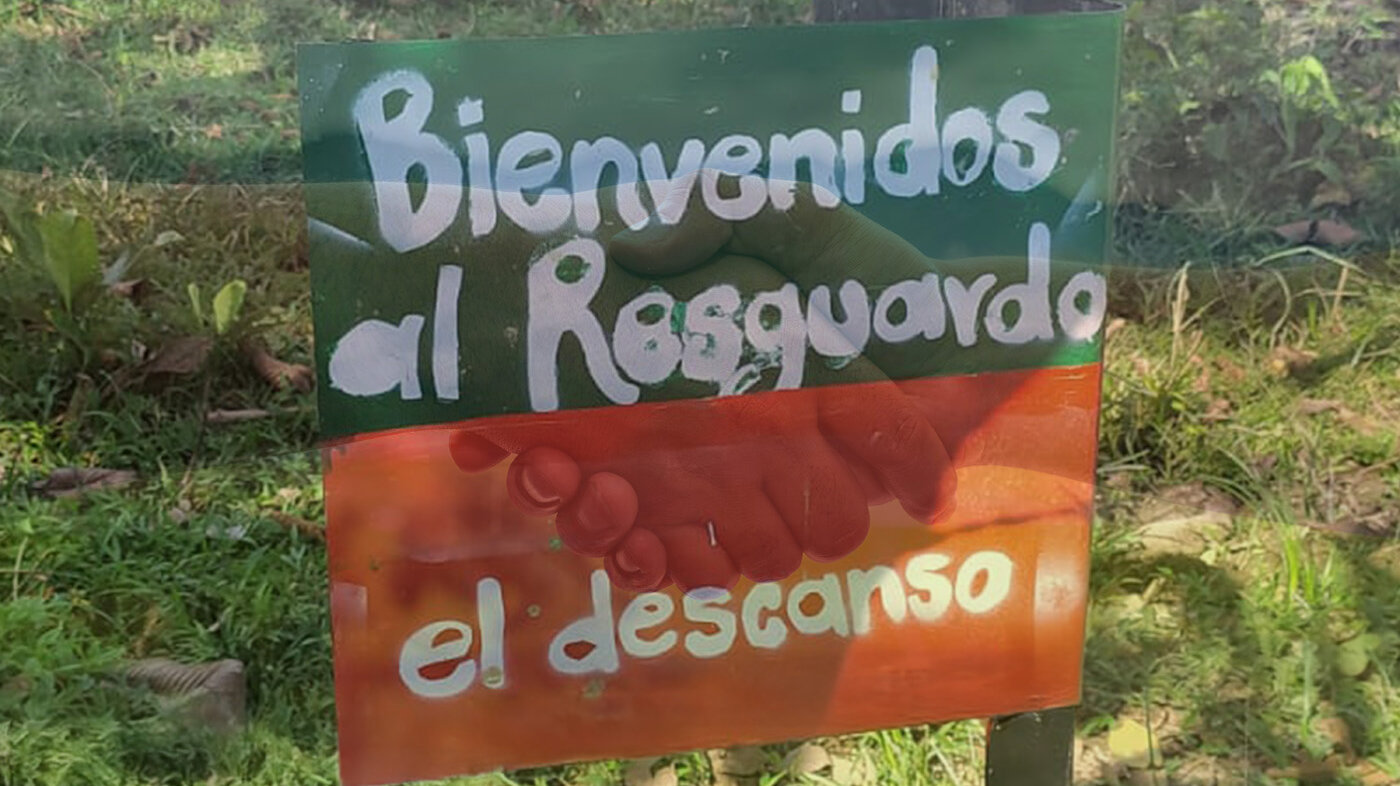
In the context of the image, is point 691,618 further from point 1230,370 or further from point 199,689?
point 1230,370

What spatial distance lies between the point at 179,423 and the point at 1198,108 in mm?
2511

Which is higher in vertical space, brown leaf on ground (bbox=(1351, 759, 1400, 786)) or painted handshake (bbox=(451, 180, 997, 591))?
painted handshake (bbox=(451, 180, 997, 591))

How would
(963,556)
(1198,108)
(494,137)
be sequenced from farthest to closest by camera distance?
1. (1198,108)
2. (963,556)
3. (494,137)

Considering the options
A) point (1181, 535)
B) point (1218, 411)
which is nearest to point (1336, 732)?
point (1181, 535)

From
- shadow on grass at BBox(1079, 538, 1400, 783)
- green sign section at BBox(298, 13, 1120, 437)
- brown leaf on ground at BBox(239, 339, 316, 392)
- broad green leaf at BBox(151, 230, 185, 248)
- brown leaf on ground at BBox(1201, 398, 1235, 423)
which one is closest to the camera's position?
green sign section at BBox(298, 13, 1120, 437)

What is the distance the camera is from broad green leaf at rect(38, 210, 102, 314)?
2.96 meters

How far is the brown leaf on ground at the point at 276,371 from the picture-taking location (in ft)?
10.1

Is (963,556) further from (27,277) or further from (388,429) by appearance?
(27,277)

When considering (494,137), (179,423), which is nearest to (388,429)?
(494,137)

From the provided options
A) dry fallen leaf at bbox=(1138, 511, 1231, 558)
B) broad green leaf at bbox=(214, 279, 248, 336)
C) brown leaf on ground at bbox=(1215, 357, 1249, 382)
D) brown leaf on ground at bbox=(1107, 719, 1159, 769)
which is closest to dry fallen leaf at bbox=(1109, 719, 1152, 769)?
brown leaf on ground at bbox=(1107, 719, 1159, 769)

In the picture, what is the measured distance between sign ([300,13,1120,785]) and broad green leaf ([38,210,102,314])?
1.67m

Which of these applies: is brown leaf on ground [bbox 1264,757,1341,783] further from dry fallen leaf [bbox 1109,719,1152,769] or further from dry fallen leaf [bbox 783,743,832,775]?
dry fallen leaf [bbox 783,743,832,775]

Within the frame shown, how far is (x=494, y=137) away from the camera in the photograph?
4.89 feet

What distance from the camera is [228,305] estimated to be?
3047 millimetres
